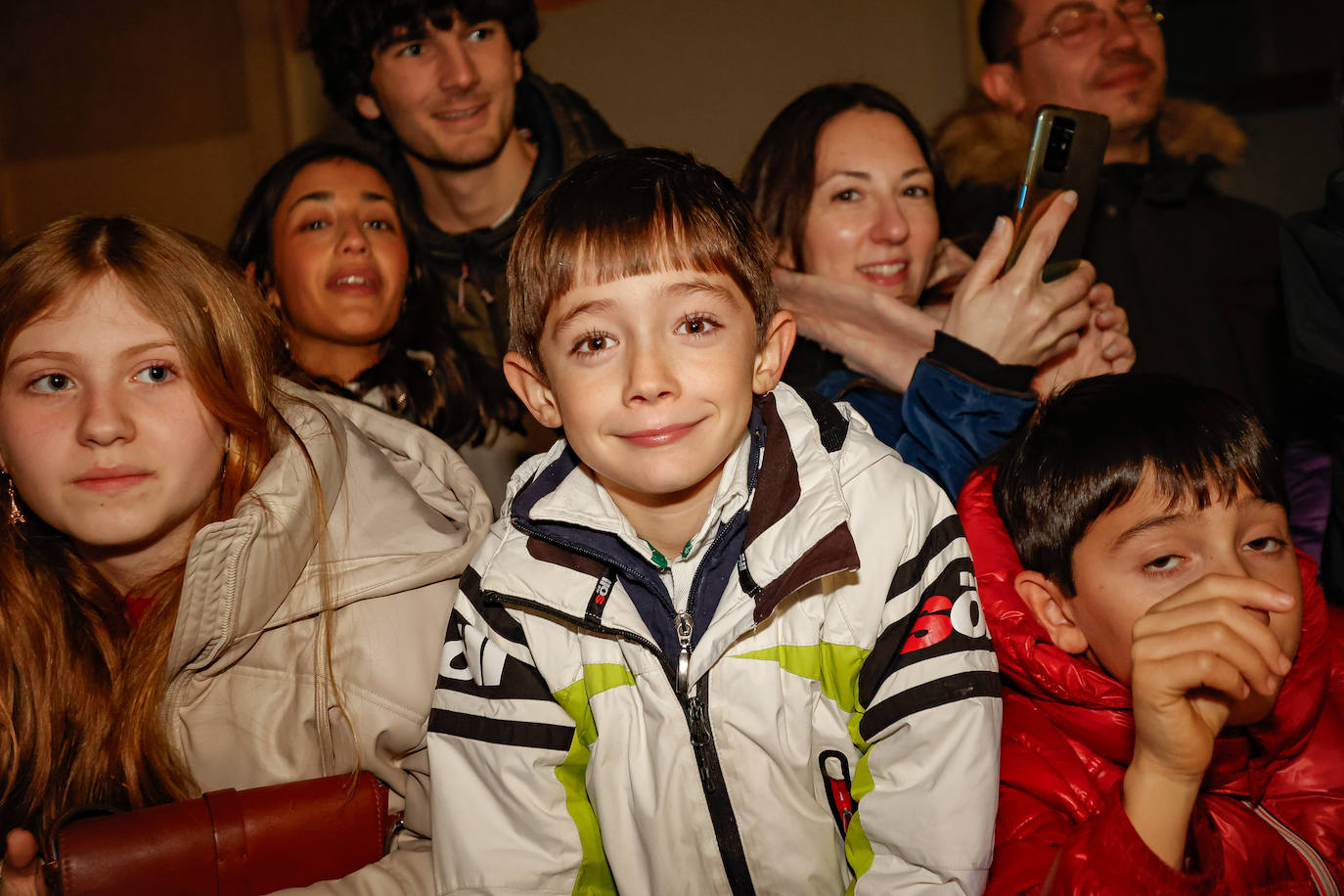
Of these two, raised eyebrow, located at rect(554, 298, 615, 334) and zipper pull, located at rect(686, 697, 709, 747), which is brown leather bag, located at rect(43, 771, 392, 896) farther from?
raised eyebrow, located at rect(554, 298, 615, 334)

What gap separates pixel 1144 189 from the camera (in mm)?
2369

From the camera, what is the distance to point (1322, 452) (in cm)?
189

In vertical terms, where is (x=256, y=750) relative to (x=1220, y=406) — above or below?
below

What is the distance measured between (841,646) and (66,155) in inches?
158

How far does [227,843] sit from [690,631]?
2.27 feet

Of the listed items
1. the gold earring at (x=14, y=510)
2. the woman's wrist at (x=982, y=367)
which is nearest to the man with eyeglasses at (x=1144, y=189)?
the woman's wrist at (x=982, y=367)

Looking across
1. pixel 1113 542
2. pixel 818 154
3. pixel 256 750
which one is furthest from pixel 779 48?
pixel 256 750

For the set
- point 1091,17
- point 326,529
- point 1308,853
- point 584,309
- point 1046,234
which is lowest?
point 1308,853

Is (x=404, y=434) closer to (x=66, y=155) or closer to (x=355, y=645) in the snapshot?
(x=355, y=645)

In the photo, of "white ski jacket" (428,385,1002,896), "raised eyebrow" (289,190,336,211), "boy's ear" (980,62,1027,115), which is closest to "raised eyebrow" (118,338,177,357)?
"white ski jacket" (428,385,1002,896)

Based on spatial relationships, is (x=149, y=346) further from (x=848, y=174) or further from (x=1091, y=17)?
(x=1091, y=17)

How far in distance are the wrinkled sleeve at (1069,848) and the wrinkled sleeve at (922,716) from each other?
8cm

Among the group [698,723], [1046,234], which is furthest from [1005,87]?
[698,723]

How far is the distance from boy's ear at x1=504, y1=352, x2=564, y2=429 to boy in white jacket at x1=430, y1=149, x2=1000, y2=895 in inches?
1.6
